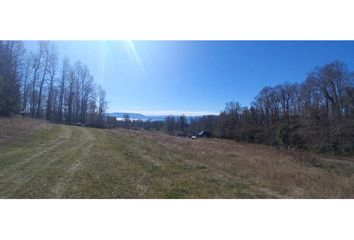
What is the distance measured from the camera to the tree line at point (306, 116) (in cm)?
836

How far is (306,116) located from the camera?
43.7ft

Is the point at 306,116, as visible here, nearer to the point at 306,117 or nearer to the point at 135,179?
the point at 306,117

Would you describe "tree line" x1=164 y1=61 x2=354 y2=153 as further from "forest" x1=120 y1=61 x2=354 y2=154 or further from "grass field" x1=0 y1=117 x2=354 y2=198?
"grass field" x1=0 y1=117 x2=354 y2=198

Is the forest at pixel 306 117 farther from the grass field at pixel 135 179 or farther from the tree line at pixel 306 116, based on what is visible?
the grass field at pixel 135 179

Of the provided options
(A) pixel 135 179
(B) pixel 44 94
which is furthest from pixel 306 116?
(B) pixel 44 94

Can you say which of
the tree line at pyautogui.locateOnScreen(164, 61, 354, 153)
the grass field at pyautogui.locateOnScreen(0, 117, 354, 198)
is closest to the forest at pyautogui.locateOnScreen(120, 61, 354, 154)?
the tree line at pyautogui.locateOnScreen(164, 61, 354, 153)

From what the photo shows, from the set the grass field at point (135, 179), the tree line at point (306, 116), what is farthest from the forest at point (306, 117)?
the grass field at point (135, 179)

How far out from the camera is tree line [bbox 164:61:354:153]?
8359 millimetres

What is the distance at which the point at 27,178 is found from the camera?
5176 mm
